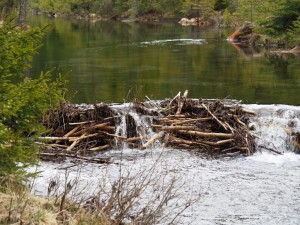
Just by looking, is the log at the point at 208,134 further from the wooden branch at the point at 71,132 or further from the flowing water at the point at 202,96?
the wooden branch at the point at 71,132

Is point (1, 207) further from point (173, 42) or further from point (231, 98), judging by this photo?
point (173, 42)

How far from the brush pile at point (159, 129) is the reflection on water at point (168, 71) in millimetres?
1225

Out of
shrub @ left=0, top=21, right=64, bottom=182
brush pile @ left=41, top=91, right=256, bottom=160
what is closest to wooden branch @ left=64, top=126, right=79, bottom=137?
brush pile @ left=41, top=91, right=256, bottom=160

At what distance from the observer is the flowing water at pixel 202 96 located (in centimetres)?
1084

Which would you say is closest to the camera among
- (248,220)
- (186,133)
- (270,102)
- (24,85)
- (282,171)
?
(24,85)

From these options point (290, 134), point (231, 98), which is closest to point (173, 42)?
point (231, 98)

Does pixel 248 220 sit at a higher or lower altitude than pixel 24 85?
lower

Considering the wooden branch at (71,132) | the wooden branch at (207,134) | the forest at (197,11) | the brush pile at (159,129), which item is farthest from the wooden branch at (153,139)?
the forest at (197,11)

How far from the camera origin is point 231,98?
900 inches

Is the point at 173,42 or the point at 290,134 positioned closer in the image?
the point at 290,134

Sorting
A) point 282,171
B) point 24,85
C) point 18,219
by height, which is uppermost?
point 24,85

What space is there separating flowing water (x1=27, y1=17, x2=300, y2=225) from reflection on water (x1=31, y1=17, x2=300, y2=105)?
0.05 metres

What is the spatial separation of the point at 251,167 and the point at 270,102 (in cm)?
879

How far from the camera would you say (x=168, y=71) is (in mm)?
31266
